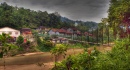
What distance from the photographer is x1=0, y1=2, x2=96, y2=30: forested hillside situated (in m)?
42.8

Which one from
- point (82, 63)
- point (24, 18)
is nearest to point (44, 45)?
point (24, 18)

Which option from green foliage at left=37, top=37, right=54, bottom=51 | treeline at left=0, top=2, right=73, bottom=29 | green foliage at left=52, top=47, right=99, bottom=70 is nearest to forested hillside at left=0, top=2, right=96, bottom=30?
treeline at left=0, top=2, right=73, bottom=29

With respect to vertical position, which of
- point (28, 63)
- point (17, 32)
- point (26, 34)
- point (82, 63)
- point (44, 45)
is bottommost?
point (28, 63)

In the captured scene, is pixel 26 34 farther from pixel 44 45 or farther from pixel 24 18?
pixel 24 18

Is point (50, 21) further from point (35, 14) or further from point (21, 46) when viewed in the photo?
point (21, 46)

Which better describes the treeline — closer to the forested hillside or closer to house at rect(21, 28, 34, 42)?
the forested hillside

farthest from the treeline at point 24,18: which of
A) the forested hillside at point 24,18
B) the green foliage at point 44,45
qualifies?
the green foliage at point 44,45

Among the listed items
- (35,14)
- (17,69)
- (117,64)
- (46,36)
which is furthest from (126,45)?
(35,14)

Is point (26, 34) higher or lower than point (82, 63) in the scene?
higher

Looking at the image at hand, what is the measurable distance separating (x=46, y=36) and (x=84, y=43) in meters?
7.58

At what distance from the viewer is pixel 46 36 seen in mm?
45406

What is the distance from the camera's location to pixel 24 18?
50812 millimetres

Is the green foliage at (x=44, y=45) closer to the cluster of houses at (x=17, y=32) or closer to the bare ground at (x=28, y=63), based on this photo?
the cluster of houses at (x=17, y=32)

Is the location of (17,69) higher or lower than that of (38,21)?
lower
